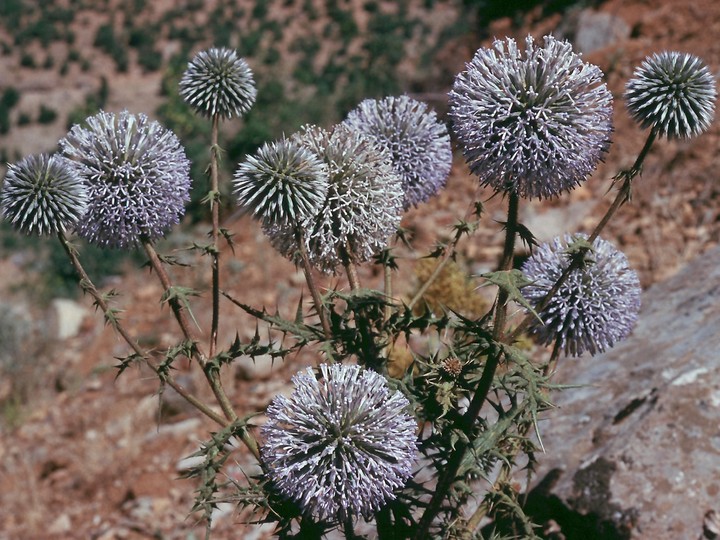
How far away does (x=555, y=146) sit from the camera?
90.8 inches

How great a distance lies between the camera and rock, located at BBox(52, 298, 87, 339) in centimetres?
1054

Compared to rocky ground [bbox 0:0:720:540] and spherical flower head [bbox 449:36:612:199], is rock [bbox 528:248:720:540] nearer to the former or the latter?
spherical flower head [bbox 449:36:612:199]

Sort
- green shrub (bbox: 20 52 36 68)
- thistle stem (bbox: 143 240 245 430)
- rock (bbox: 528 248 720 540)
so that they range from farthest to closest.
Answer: green shrub (bbox: 20 52 36 68) < rock (bbox: 528 248 720 540) < thistle stem (bbox: 143 240 245 430)

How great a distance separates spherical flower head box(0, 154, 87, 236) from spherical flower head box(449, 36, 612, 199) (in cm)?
138

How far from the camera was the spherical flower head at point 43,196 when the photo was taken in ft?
8.93

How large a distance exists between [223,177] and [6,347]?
518cm

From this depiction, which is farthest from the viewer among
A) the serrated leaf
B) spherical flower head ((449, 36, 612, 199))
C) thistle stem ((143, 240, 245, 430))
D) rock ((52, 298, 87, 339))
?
rock ((52, 298, 87, 339))

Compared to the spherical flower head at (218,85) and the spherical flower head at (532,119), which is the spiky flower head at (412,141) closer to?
the spherical flower head at (218,85)

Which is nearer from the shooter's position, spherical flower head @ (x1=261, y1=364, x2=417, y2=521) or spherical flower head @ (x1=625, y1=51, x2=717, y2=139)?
spherical flower head @ (x1=261, y1=364, x2=417, y2=521)

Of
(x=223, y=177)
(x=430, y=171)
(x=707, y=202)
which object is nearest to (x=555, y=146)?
(x=430, y=171)

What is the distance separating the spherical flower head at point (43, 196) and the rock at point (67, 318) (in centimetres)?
808

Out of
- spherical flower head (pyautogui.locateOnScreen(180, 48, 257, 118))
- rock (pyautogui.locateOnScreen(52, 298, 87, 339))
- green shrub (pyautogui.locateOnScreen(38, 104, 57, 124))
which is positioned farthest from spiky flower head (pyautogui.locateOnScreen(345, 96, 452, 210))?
green shrub (pyautogui.locateOnScreen(38, 104, 57, 124))

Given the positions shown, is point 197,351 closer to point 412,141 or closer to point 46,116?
point 412,141

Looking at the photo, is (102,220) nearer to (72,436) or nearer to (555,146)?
(555,146)
